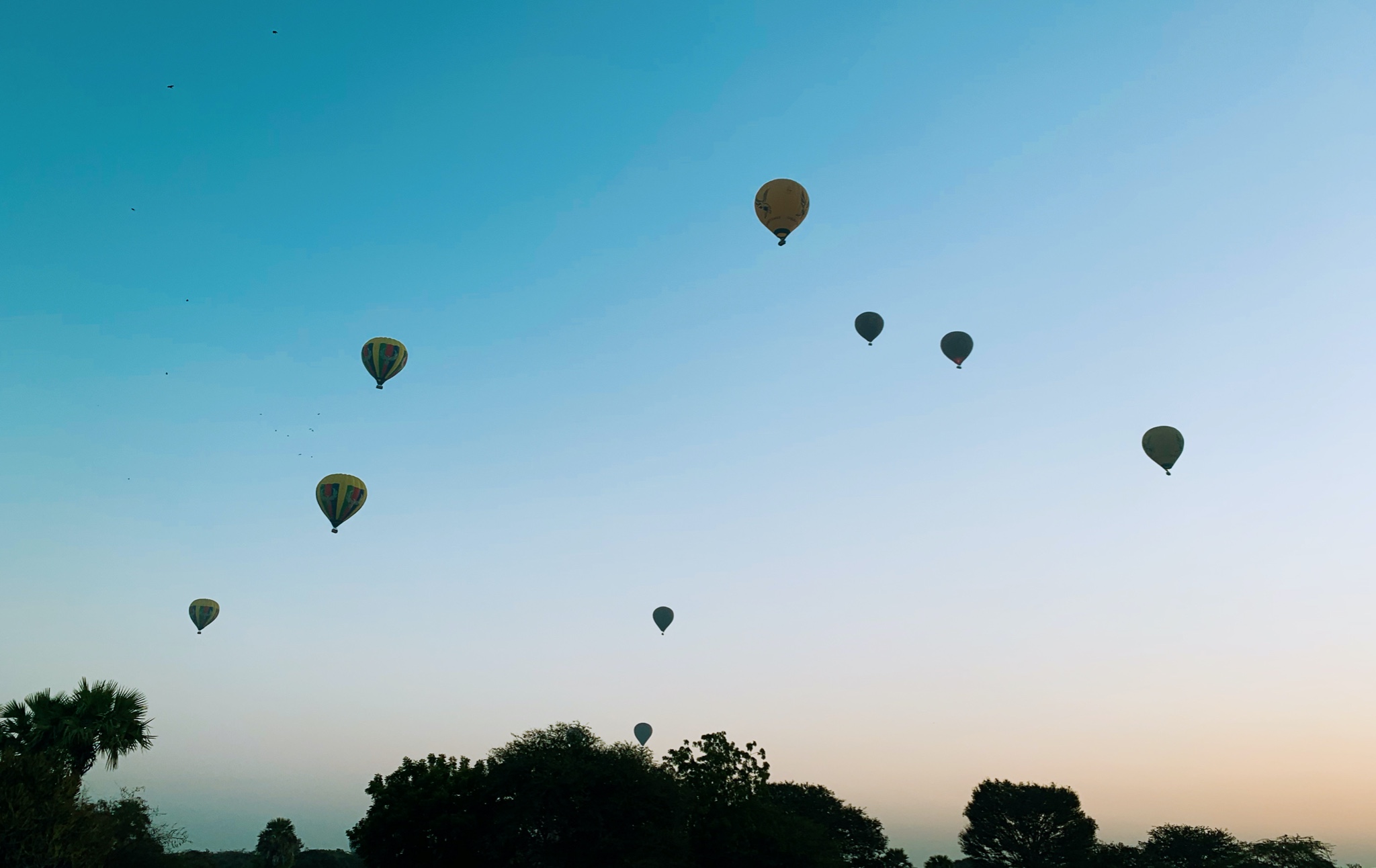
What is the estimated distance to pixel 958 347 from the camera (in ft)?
166

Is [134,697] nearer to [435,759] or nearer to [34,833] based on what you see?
[34,833]

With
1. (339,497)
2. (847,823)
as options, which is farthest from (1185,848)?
(339,497)

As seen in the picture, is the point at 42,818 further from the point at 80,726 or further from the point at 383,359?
the point at 383,359

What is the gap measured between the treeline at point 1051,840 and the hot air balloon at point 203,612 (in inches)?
2511

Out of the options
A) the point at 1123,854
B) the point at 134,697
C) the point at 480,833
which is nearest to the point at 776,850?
the point at 480,833

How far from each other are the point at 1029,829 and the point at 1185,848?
563 inches

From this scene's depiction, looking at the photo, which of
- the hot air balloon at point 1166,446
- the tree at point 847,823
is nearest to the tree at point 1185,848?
the tree at point 847,823

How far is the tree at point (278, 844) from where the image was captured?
3250 inches

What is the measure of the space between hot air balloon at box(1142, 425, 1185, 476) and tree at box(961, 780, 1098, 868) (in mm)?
47521

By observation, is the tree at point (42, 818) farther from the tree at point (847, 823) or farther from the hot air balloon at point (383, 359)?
the tree at point (847, 823)

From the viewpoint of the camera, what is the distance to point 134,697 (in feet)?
114

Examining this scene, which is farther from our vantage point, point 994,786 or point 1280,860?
point 994,786

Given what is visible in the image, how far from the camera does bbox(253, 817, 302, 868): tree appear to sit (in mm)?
82562

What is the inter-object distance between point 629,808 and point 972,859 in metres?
53.3
